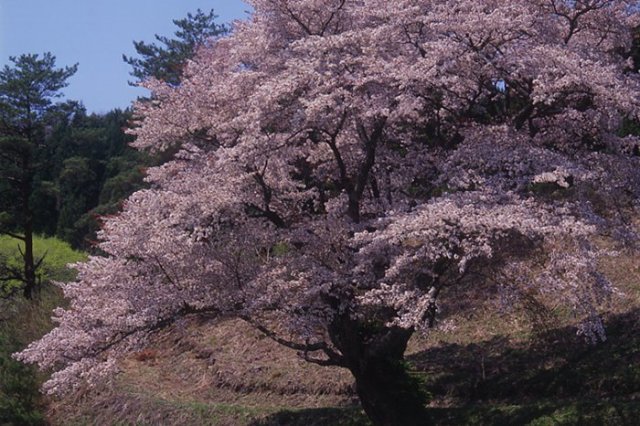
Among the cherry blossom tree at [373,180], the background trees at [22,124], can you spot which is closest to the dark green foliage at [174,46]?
the background trees at [22,124]

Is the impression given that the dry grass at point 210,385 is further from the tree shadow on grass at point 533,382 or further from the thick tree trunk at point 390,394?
the thick tree trunk at point 390,394

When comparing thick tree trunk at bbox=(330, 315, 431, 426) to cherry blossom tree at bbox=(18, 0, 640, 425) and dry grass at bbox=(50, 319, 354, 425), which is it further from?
dry grass at bbox=(50, 319, 354, 425)

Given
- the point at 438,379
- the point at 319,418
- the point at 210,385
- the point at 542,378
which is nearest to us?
the point at 542,378

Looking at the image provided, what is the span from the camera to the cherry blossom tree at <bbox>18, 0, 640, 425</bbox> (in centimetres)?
696

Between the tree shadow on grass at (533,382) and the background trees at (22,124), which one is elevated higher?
the background trees at (22,124)

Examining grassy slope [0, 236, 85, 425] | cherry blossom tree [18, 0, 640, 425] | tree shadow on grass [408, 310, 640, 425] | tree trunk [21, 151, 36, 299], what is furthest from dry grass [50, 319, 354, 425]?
tree trunk [21, 151, 36, 299]

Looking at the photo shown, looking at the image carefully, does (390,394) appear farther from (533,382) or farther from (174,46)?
(174,46)

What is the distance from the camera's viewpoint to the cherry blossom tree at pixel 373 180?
6.96m

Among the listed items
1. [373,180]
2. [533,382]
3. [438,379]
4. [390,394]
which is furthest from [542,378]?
[373,180]

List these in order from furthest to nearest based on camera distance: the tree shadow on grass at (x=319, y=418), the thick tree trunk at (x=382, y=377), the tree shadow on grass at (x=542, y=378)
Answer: the tree shadow on grass at (x=319, y=418) → the thick tree trunk at (x=382, y=377) → the tree shadow on grass at (x=542, y=378)

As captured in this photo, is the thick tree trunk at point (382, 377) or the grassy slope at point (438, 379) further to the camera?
the thick tree trunk at point (382, 377)

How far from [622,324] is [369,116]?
4.07 m

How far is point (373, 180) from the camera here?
8953 millimetres

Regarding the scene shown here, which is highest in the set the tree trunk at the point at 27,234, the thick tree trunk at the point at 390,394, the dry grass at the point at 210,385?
the tree trunk at the point at 27,234
